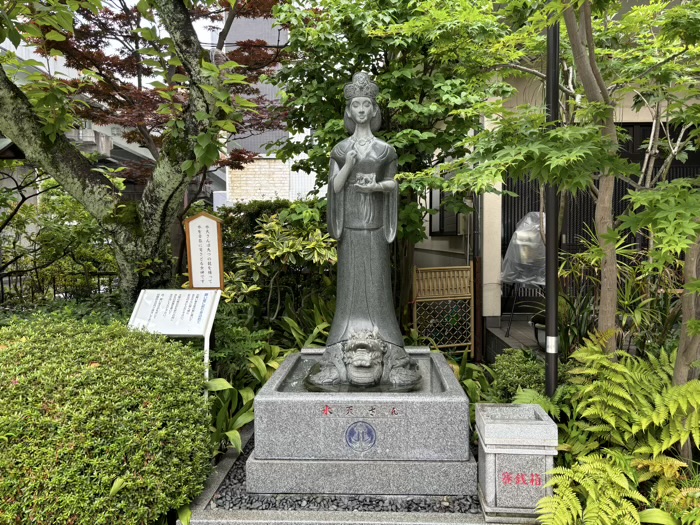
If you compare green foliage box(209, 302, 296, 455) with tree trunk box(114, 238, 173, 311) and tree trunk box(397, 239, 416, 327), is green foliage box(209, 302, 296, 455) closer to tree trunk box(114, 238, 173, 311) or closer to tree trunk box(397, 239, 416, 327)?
tree trunk box(114, 238, 173, 311)

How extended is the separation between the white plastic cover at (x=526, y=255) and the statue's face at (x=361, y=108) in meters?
4.61

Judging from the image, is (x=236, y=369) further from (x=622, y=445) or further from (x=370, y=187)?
(x=622, y=445)

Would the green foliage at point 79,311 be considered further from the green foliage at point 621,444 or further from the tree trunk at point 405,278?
the green foliage at point 621,444

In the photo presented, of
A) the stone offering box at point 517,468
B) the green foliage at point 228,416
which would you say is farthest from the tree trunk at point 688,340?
the green foliage at point 228,416

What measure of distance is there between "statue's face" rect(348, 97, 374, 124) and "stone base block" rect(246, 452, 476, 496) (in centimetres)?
281

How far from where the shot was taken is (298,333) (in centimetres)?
631

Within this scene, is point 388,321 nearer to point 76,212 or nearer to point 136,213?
point 136,213

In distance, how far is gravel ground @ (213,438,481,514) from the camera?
3244 millimetres

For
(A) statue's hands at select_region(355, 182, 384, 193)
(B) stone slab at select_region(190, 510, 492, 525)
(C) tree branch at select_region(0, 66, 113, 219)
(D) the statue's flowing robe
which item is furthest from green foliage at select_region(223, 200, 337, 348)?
(B) stone slab at select_region(190, 510, 492, 525)

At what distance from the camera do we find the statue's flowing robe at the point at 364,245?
13.8 ft

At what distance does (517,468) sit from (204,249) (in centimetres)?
339

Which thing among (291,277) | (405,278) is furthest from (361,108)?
(291,277)

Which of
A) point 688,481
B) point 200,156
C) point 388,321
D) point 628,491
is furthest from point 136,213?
point 688,481

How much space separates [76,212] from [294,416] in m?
6.45
